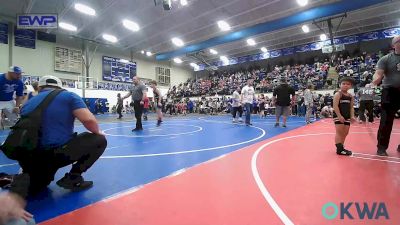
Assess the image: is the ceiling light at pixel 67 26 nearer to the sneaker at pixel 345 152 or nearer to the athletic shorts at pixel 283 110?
the athletic shorts at pixel 283 110

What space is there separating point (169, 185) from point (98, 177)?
3.05 feet

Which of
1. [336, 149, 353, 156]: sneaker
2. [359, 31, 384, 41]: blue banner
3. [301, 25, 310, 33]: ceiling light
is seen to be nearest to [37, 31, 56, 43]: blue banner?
[301, 25, 310, 33]: ceiling light

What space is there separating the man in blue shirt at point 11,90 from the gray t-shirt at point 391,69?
5.94 meters

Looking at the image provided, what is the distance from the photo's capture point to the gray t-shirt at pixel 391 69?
12.0 ft

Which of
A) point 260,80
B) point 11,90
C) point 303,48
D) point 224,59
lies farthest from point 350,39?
point 11,90

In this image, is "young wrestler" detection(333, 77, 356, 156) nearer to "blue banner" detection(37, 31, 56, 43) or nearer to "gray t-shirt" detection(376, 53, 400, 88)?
"gray t-shirt" detection(376, 53, 400, 88)

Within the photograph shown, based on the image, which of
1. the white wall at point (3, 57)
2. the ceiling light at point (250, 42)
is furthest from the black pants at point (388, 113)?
the white wall at point (3, 57)

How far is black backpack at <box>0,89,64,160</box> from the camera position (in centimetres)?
204

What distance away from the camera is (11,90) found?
4.47 metres

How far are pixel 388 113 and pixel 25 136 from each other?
15.2ft

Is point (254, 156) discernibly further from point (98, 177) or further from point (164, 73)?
point (164, 73)

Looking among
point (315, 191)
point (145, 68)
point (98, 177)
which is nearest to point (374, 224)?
point (315, 191)

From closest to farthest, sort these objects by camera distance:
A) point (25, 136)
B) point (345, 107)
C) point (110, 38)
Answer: point (25, 136)
point (345, 107)
point (110, 38)

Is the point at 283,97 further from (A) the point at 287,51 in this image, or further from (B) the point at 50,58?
(B) the point at 50,58
